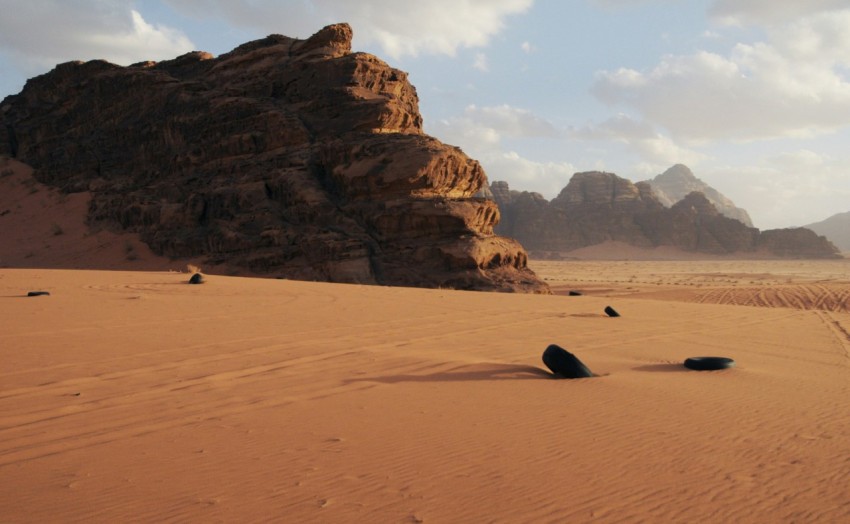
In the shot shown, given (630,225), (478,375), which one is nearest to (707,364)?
(478,375)

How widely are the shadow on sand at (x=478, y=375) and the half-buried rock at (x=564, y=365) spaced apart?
4.0 inches

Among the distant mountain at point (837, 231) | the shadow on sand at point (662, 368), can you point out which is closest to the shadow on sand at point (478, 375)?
the shadow on sand at point (662, 368)

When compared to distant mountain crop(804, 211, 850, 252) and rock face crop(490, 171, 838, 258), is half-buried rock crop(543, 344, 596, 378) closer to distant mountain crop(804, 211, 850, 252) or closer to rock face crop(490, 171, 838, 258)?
rock face crop(490, 171, 838, 258)

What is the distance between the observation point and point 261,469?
10.0 ft

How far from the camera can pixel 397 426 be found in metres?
3.89

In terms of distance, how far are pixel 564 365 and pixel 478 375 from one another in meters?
0.86

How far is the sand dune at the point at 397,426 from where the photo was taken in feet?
8.73

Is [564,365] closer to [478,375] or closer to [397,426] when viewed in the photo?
[478,375]

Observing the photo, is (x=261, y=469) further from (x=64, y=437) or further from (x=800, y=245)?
(x=800, y=245)

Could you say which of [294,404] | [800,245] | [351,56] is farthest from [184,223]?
[800,245]

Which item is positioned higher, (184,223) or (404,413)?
(184,223)

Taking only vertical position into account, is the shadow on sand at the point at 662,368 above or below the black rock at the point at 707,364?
below

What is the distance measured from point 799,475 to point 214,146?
28037mm

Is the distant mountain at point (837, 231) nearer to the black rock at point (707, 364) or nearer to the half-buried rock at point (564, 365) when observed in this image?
the black rock at point (707, 364)
